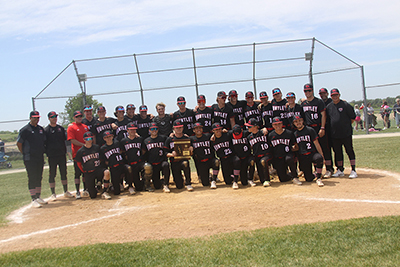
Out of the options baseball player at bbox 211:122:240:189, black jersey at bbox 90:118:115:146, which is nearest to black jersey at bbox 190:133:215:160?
baseball player at bbox 211:122:240:189

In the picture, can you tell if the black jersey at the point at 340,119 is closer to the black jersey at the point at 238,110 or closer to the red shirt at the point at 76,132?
the black jersey at the point at 238,110

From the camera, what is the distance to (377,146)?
40.4 feet

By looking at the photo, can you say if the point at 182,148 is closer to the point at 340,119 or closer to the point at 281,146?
the point at 281,146

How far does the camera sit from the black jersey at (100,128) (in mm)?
8508

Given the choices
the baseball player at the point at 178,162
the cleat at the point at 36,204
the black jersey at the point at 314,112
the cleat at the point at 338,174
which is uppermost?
the black jersey at the point at 314,112

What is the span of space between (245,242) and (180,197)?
3029 millimetres

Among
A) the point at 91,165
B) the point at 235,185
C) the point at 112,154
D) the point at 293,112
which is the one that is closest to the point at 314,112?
the point at 293,112

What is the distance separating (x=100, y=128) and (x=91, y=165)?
111 cm

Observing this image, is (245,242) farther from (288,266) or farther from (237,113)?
(237,113)

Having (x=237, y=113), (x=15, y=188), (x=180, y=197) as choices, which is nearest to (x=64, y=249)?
(x=180, y=197)

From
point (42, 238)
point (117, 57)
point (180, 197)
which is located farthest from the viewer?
point (117, 57)

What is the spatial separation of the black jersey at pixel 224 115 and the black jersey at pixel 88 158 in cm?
317

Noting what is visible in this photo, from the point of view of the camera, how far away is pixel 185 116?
8602 mm

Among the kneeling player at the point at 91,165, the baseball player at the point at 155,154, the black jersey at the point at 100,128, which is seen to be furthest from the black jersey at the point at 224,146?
the black jersey at the point at 100,128
